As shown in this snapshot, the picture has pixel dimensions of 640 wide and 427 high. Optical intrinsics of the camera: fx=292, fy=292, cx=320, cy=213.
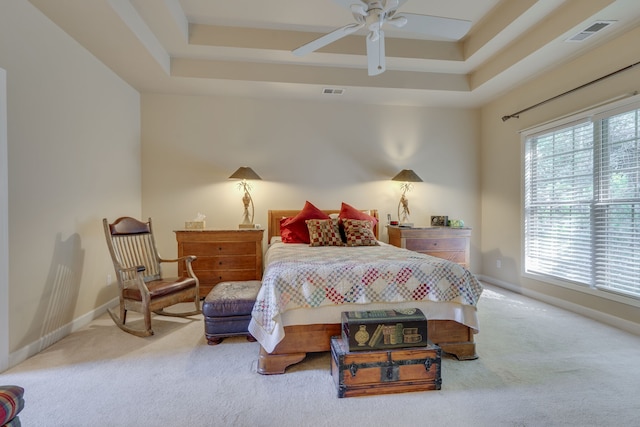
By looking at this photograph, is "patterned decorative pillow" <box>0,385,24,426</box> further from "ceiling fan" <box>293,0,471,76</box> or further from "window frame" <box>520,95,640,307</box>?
"window frame" <box>520,95,640,307</box>

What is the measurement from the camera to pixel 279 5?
10.1ft

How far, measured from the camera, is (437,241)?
437 cm

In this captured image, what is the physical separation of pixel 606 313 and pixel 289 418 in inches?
138

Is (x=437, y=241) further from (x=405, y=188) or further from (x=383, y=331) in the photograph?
(x=383, y=331)

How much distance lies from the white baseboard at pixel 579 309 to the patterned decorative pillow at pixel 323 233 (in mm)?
2763

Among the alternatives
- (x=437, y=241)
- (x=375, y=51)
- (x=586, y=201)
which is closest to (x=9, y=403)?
(x=375, y=51)

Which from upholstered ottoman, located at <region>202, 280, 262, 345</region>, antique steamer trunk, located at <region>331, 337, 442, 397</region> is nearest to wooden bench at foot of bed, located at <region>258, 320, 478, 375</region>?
antique steamer trunk, located at <region>331, 337, 442, 397</region>

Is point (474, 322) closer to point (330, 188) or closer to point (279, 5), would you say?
point (330, 188)

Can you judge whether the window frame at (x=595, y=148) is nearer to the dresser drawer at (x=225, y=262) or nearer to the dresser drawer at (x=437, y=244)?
the dresser drawer at (x=437, y=244)

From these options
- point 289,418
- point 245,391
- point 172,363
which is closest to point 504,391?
point 289,418

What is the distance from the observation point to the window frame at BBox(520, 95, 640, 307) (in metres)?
2.89

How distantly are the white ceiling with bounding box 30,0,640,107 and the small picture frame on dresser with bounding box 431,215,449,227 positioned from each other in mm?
1844

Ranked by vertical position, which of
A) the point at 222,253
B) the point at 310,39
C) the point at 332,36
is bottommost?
the point at 222,253

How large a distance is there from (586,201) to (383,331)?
3102mm
